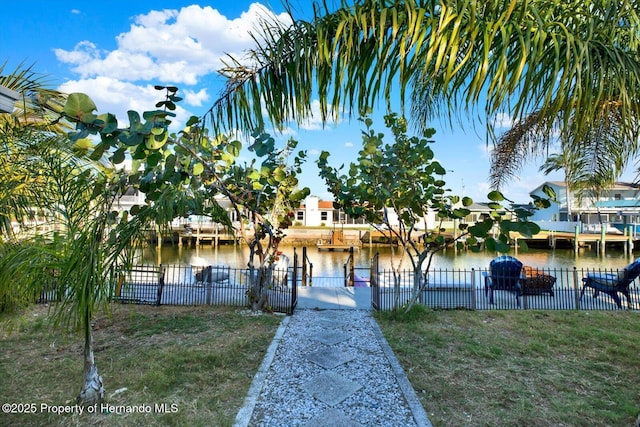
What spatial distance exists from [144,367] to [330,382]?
2.45 metres

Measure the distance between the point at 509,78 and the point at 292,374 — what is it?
164 inches

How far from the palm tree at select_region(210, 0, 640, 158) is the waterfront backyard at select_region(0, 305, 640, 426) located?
3.03 m

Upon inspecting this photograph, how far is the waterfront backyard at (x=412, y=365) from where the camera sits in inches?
141

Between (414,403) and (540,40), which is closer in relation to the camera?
(540,40)

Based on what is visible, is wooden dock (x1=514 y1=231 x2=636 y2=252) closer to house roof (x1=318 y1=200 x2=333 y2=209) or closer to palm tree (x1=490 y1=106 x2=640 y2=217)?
house roof (x1=318 y1=200 x2=333 y2=209)

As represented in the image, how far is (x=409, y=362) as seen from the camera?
16.4 feet

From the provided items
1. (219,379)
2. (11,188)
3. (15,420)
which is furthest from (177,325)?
(11,188)

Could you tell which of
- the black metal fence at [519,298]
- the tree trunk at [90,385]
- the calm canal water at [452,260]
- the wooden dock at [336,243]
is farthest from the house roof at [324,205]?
the tree trunk at [90,385]

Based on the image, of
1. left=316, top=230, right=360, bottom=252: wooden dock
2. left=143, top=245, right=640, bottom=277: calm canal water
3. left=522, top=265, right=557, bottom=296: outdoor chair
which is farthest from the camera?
left=316, top=230, right=360, bottom=252: wooden dock

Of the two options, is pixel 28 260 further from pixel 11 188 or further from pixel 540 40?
pixel 540 40

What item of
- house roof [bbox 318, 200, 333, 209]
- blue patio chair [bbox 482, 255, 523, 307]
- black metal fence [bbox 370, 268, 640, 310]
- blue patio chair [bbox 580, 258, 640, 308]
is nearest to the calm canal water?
blue patio chair [bbox 482, 255, 523, 307]

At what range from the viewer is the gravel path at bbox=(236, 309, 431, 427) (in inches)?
139

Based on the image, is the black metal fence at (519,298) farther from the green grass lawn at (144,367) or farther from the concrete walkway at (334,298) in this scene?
the green grass lawn at (144,367)

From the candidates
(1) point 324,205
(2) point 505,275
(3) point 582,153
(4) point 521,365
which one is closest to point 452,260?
(2) point 505,275
